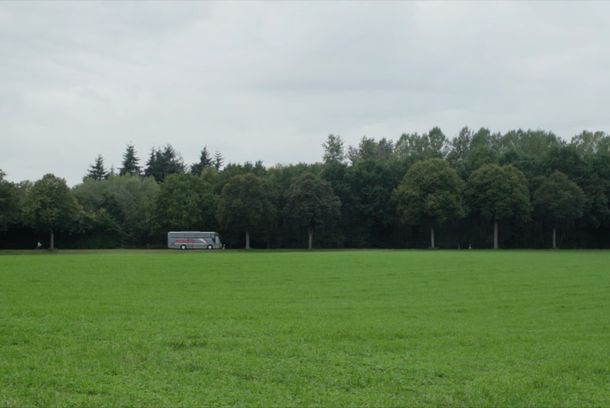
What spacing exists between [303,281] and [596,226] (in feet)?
276

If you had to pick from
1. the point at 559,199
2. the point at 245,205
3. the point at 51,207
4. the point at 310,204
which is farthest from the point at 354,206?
the point at 51,207

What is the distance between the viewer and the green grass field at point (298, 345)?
958 centimetres

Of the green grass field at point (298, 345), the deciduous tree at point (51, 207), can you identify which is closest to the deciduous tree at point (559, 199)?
the deciduous tree at point (51, 207)

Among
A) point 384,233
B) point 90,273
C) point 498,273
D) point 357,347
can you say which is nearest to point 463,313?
point 357,347

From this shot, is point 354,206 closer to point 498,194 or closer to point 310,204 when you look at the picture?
point 310,204

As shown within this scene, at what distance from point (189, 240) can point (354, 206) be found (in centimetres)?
2651

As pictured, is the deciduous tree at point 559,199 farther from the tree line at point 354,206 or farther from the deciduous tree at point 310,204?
the deciduous tree at point 310,204

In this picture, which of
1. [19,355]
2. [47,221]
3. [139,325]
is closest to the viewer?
[19,355]

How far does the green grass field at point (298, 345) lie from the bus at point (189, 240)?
228 feet

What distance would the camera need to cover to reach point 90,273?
32.3 m

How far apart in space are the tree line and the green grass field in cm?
6897

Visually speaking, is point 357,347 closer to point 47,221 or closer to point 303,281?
point 303,281

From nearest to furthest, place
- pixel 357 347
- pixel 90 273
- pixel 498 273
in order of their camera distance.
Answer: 1. pixel 357 347
2. pixel 90 273
3. pixel 498 273

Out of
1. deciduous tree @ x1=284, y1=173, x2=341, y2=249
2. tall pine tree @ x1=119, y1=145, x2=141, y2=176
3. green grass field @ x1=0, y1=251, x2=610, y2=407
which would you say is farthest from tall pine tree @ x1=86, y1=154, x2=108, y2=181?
green grass field @ x1=0, y1=251, x2=610, y2=407
